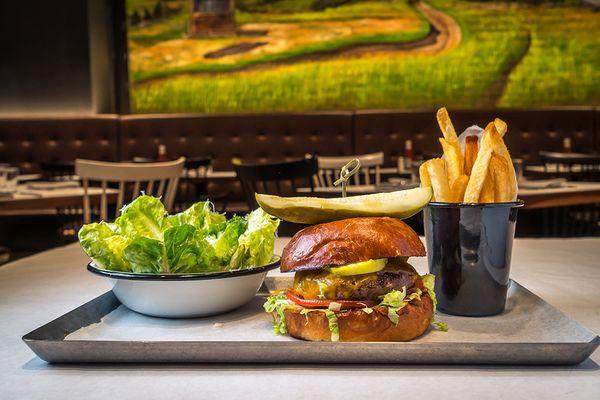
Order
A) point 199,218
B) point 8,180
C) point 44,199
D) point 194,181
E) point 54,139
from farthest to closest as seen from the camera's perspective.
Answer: point 54,139 → point 194,181 → point 8,180 → point 44,199 → point 199,218

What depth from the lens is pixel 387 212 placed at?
84cm

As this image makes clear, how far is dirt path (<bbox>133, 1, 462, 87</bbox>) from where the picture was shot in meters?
7.04

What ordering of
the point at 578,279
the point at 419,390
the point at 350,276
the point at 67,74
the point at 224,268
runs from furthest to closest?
the point at 67,74 → the point at 578,279 → the point at 224,268 → the point at 350,276 → the point at 419,390

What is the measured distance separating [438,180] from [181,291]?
1.12 ft

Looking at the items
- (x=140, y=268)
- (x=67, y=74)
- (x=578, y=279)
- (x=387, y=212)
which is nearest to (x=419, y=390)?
(x=387, y=212)

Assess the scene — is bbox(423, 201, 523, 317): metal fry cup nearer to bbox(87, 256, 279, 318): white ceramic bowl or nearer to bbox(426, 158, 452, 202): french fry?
bbox(426, 158, 452, 202): french fry

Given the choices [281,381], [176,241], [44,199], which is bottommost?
[44,199]

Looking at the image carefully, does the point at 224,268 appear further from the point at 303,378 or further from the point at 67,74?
the point at 67,74

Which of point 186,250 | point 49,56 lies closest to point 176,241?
point 186,250

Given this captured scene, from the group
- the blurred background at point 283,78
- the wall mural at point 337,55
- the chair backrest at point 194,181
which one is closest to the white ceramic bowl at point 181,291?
the chair backrest at point 194,181

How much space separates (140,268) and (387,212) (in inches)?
11.9

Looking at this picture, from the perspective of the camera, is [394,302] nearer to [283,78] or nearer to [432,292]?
[432,292]

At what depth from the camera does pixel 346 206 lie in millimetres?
830

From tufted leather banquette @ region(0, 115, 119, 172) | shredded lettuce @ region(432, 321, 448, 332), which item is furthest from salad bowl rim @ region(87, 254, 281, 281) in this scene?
tufted leather banquette @ region(0, 115, 119, 172)
